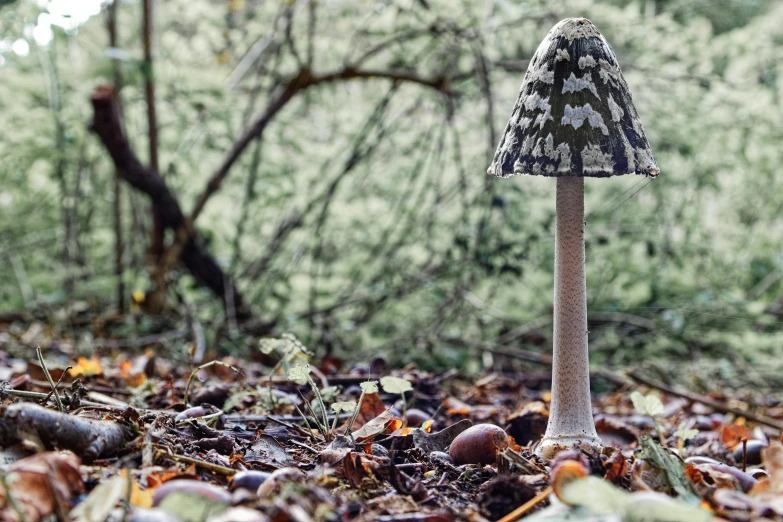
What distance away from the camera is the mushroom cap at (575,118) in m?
2.23

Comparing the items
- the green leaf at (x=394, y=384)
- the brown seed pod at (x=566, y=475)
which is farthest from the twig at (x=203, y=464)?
the brown seed pod at (x=566, y=475)

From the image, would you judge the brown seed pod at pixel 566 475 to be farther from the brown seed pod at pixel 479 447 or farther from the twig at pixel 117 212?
the twig at pixel 117 212

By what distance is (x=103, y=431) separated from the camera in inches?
74.4

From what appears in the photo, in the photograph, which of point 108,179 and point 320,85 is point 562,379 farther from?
point 108,179

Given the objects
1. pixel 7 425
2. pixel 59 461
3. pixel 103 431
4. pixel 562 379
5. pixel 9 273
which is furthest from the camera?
pixel 9 273

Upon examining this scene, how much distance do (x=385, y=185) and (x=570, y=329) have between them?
4620 millimetres

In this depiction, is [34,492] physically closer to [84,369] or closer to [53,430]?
[53,430]

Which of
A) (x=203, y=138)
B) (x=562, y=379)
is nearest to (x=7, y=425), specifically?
(x=562, y=379)

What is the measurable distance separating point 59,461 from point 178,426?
732mm

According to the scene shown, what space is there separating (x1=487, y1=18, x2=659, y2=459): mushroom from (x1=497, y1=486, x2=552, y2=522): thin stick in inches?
21.3

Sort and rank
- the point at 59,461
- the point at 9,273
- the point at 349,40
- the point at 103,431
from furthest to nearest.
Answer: the point at 9,273, the point at 349,40, the point at 103,431, the point at 59,461

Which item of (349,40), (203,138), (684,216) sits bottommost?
(684,216)

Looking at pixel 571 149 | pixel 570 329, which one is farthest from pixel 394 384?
pixel 571 149

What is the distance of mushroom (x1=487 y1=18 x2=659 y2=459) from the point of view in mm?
2242
